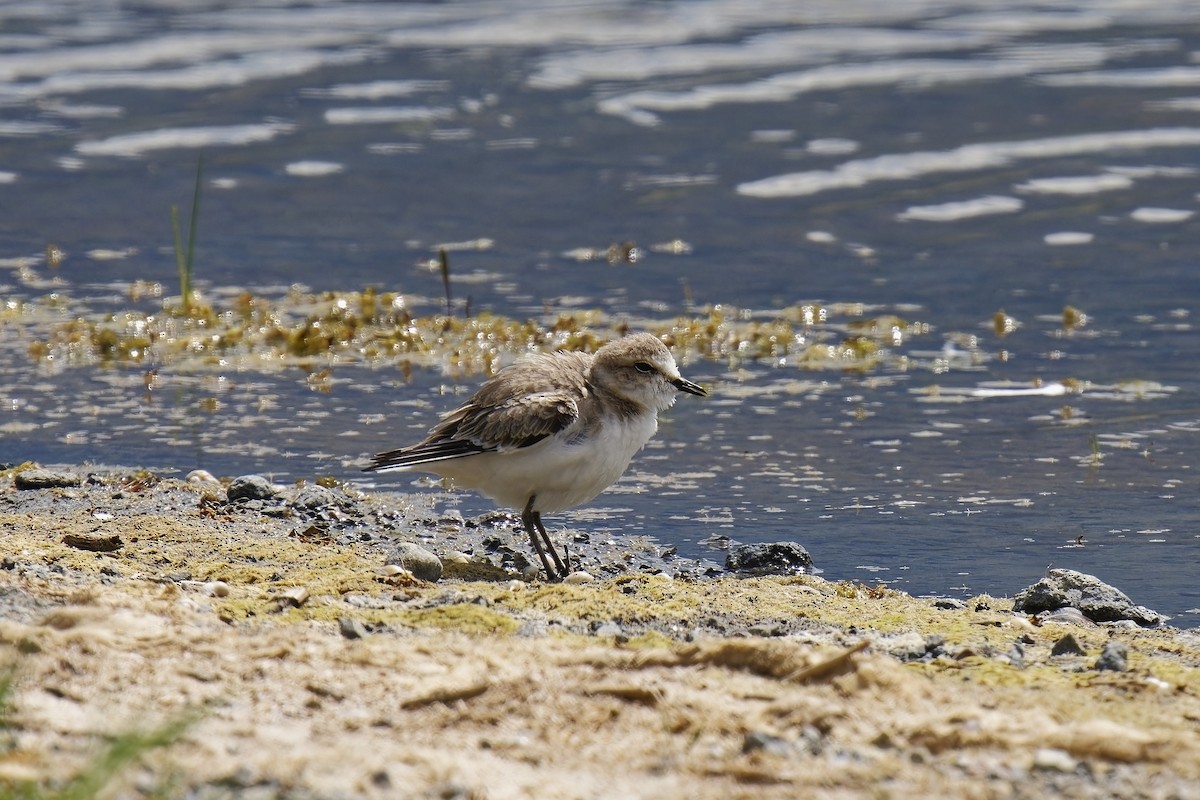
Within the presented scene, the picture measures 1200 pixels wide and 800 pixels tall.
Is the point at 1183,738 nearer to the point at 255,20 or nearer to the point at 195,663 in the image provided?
the point at 195,663

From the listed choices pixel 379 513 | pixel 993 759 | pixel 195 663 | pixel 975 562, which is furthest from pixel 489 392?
pixel 993 759

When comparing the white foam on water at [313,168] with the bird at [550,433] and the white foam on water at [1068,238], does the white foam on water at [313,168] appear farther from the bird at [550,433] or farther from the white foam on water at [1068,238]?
the bird at [550,433]

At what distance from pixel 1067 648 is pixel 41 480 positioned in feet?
16.7

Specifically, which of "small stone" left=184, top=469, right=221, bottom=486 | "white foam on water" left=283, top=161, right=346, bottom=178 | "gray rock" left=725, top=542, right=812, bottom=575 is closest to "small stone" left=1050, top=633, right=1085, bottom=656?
"gray rock" left=725, top=542, right=812, bottom=575

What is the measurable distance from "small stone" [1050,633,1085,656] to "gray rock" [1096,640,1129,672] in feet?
0.65

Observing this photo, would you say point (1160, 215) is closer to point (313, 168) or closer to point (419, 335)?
point (419, 335)

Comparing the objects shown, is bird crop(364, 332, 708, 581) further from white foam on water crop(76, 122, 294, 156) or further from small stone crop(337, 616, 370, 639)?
white foam on water crop(76, 122, 294, 156)

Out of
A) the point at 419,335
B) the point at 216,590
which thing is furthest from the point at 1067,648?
the point at 419,335

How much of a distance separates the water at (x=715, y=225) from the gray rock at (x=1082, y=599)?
1.21 feet

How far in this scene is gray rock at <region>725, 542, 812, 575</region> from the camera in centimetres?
753

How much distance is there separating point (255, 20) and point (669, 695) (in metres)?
19.8

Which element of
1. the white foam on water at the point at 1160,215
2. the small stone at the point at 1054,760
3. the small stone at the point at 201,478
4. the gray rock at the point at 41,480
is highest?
the small stone at the point at 1054,760

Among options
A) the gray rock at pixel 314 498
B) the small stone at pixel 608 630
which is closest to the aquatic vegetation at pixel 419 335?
the gray rock at pixel 314 498

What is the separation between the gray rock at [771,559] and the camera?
7531mm
